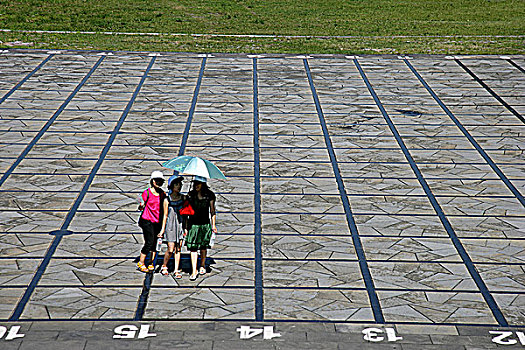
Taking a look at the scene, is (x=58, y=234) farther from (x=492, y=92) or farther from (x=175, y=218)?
(x=492, y=92)

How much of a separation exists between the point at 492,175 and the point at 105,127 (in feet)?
30.0

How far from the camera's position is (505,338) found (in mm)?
9891

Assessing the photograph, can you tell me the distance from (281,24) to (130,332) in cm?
2393

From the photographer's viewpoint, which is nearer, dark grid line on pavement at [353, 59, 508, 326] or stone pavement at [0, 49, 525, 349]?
stone pavement at [0, 49, 525, 349]

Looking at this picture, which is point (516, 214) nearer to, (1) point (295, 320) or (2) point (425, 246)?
(2) point (425, 246)

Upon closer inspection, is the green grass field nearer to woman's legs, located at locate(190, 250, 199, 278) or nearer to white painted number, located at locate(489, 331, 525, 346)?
woman's legs, located at locate(190, 250, 199, 278)

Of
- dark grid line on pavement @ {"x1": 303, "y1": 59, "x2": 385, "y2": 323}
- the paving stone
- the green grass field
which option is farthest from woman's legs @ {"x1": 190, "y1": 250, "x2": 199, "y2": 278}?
the green grass field

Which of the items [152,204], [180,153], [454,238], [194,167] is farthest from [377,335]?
[180,153]

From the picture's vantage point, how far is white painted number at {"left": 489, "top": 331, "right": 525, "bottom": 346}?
9781mm

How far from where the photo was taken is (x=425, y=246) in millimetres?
12633

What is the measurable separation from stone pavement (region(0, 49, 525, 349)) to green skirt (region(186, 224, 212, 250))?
60cm

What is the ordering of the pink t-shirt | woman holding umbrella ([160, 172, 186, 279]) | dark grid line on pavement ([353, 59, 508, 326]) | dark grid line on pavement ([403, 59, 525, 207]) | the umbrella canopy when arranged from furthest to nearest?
dark grid line on pavement ([403, 59, 525, 207]) < the pink t-shirt < woman holding umbrella ([160, 172, 186, 279]) < the umbrella canopy < dark grid line on pavement ([353, 59, 508, 326])

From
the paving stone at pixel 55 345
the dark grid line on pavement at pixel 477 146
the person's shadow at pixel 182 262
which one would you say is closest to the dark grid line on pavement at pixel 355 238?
the person's shadow at pixel 182 262

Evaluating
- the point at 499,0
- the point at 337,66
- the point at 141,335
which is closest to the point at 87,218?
the point at 141,335
